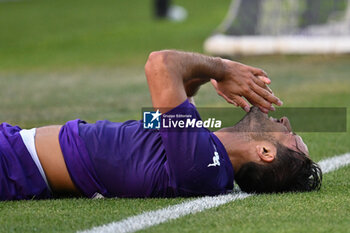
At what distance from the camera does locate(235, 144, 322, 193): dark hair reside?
500cm

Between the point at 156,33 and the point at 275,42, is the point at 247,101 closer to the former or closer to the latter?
the point at 275,42

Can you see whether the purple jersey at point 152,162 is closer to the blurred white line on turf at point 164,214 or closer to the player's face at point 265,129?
the blurred white line on turf at point 164,214

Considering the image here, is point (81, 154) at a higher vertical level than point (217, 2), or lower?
higher

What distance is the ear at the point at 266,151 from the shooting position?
4973 millimetres

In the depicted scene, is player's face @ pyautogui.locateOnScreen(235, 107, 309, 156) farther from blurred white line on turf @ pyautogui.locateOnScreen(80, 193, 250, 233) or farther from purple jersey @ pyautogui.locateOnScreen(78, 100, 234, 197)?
blurred white line on turf @ pyautogui.locateOnScreen(80, 193, 250, 233)

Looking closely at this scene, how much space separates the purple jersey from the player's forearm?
248 mm

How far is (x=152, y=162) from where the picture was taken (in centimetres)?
492

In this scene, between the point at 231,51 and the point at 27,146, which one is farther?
the point at 231,51

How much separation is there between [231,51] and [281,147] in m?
11.1

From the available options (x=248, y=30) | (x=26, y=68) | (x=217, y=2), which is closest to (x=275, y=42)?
(x=248, y=30)

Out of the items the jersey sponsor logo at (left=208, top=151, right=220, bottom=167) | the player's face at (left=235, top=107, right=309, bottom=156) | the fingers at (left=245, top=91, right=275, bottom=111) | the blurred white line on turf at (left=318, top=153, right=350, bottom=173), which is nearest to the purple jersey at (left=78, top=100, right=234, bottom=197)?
the jersey sponsor logo at (left=208, top=151, right=220, bottom=167)

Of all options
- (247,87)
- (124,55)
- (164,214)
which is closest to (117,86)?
(124,55)

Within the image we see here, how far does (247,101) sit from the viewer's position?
206 inches

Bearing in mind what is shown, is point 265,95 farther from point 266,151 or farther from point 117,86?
point 117,86
